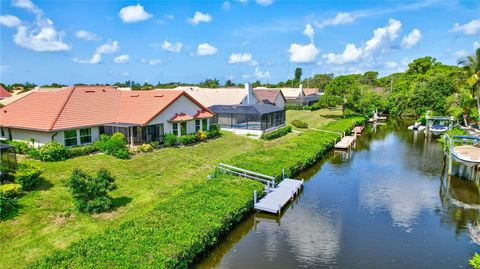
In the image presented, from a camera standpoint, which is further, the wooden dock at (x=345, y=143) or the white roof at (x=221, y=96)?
the white roof at (x=221, y=96)

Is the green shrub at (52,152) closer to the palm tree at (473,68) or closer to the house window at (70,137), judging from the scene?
the house window at (70,137)

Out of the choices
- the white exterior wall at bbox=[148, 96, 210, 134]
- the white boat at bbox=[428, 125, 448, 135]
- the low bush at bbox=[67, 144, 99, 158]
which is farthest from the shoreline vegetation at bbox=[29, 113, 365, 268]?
the white boat at bbox=[428, 125, 448, 135]

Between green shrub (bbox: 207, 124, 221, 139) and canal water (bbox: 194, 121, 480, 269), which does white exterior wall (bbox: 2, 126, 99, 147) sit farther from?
canal water (bbox: 194, 121, 480, 269)

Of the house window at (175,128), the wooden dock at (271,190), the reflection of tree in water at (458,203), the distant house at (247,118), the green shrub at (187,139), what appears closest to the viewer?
the reflection of tree in water at (458,203)

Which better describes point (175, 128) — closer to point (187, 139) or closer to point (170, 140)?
point (187, 139)

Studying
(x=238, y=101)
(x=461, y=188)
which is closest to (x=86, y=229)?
(x=461, y=188)

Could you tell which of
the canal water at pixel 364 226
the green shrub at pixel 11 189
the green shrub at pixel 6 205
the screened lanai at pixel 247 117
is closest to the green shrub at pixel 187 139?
the screened lanai at pixel 247 117
